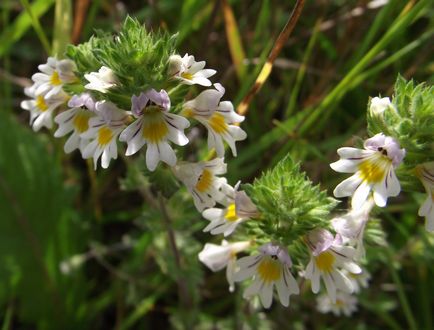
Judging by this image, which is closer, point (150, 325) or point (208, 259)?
point (208, 259)

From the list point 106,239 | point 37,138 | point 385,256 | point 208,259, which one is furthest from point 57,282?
point 385,256

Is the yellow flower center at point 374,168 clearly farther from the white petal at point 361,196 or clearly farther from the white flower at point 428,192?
the white flower at point 428,192

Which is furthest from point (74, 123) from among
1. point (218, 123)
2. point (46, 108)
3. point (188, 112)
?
point (218, 123)

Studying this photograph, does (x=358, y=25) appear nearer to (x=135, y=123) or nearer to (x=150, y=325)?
(x=135, y=123)

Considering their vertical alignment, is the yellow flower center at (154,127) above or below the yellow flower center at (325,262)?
above

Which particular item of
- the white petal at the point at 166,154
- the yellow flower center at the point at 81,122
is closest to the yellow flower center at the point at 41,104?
the yellow flower center at the point at 81,122

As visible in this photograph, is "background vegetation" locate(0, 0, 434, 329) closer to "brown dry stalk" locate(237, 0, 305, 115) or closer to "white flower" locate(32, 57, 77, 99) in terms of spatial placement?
"brown dry stalk" locate(237, 0, 305, 115)
